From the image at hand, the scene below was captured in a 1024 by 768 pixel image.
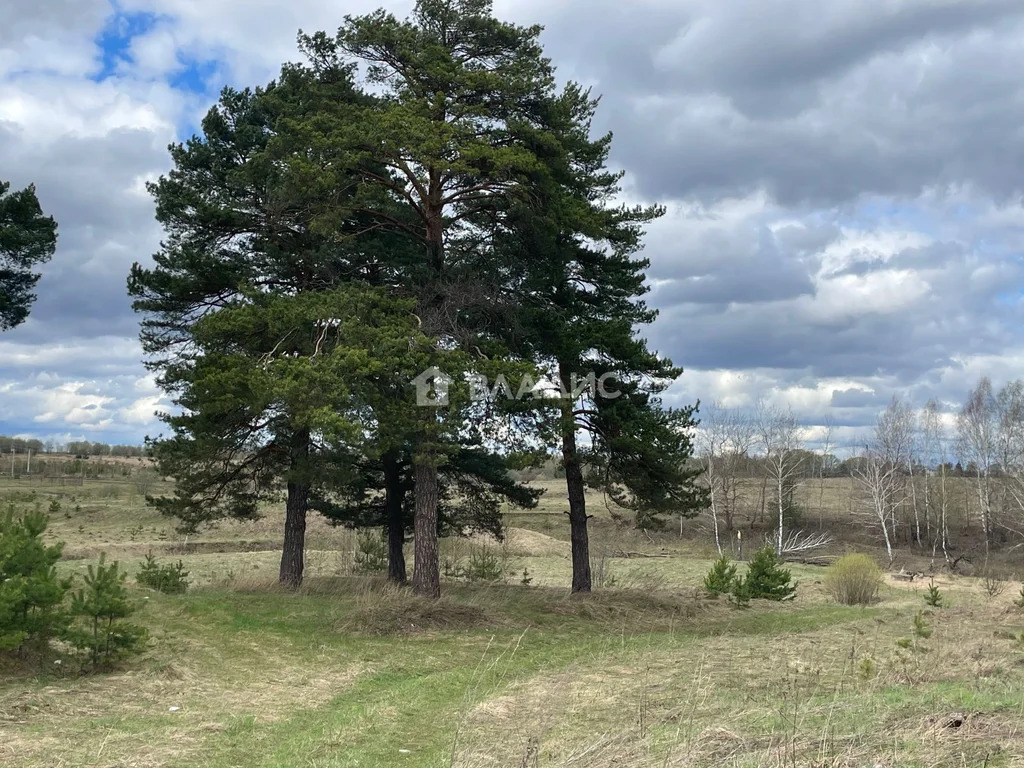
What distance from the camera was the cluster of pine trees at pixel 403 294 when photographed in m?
13.0

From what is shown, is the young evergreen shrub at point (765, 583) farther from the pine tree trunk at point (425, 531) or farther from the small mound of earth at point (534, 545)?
the small mound of earth at point (534, 545)

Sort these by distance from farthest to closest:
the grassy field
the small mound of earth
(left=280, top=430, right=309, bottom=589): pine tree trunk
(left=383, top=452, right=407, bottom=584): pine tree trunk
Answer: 1. the small mound of earth
2. (left=383, top=452, right=407, bottom=584): pine tree trunk
3. (left=280, top=430, right=309, bottom=589): pine tree trunk
4. the grassy field

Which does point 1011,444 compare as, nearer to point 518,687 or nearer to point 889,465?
point 889,465

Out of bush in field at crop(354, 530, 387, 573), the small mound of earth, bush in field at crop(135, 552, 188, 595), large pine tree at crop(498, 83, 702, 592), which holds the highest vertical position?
large pine tree at crop(498, 83, 702, 592)

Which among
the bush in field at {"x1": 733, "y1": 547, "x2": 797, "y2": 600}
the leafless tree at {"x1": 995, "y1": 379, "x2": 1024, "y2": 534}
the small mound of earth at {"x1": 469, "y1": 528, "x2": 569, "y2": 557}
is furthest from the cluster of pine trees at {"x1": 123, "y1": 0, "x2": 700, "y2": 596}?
the leafless tree at {"x1": 995, "y1": 379, "x2": 1024, "y2": 534}

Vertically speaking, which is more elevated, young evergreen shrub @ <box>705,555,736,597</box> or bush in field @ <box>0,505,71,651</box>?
bush in field @ <box>0,505,71,651</box>

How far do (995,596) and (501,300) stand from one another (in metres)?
17.5

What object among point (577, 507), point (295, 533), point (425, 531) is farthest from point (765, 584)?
point (295, 533)

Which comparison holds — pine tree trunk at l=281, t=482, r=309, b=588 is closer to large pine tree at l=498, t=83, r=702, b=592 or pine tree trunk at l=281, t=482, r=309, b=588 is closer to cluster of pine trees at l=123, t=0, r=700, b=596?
cluster of pine trees at l=123, t=0, r=700, b=596

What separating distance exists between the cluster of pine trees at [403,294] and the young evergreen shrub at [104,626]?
3169 mm

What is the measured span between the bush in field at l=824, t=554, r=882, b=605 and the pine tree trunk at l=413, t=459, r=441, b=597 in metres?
14.0

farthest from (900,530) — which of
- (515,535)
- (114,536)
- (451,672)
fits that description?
(451,672)

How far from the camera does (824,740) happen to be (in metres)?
5.02

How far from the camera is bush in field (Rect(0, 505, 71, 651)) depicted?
29.0 feet
